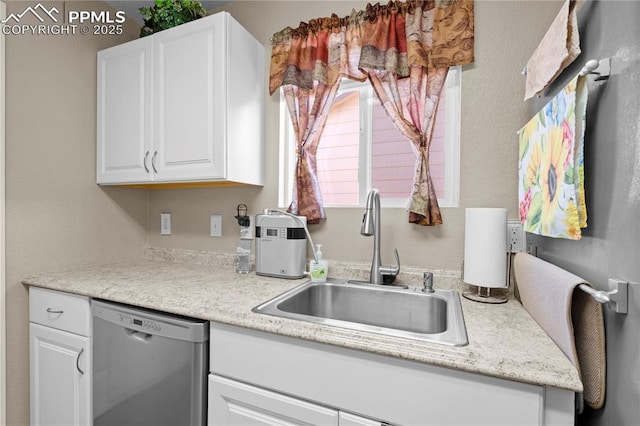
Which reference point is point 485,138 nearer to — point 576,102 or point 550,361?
point 576,102

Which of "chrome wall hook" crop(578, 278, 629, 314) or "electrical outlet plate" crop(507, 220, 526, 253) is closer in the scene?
"chrome wall hook" crop(578, 278, 629, 314)

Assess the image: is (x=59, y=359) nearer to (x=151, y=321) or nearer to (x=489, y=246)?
(x=151, y=321)

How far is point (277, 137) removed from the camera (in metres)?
1.76

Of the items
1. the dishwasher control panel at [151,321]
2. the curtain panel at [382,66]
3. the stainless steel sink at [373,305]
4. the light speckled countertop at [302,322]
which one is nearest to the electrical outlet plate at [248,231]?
the light speckled countertop at [302,322]

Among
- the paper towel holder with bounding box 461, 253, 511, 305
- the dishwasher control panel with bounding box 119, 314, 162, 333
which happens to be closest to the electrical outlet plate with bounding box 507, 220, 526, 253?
the paper towel holder with bounding box 461, 253, 511, 305

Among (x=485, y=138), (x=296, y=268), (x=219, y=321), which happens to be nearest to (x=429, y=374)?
(x=219, y=321)

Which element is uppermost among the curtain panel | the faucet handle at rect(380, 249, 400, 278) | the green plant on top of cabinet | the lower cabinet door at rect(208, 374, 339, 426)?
the green plant on top of cabinet

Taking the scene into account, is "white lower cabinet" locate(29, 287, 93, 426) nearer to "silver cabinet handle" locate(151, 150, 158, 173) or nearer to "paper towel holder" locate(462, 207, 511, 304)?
"silver cabinet handle" locate(151, 150, 158, 173)

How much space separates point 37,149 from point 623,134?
2.29 m

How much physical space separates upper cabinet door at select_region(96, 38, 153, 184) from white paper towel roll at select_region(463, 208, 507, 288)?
5.32 ft

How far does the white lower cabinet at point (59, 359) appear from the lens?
1.33 m

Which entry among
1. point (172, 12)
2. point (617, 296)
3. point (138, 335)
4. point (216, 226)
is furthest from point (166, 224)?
point (617, 296)

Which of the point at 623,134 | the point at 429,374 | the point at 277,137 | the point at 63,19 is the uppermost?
the point at 63,19

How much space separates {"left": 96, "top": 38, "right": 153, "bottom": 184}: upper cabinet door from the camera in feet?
5.45
